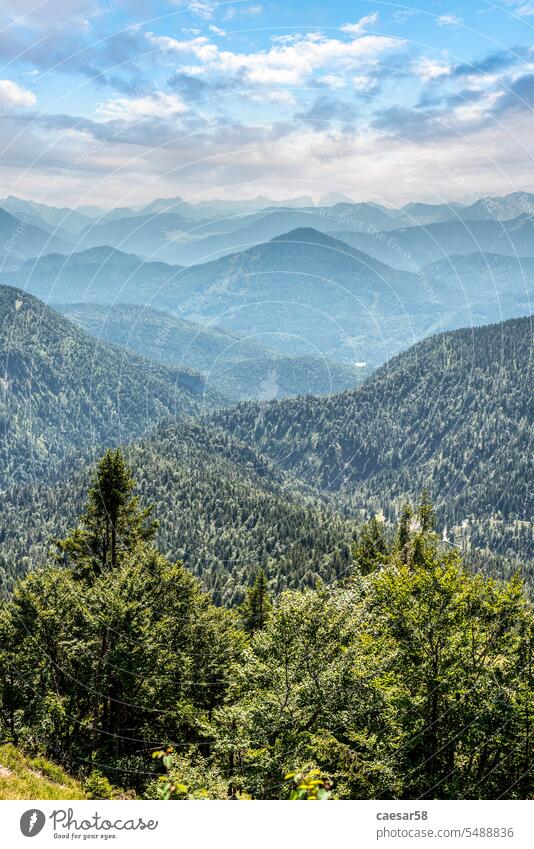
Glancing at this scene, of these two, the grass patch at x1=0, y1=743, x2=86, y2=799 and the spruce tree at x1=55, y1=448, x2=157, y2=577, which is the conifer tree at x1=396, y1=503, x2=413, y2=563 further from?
the grass patch at x1=0, y1=743, x2=86, y2=799

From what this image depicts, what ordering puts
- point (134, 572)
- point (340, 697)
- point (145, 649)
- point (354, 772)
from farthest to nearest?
point (134, 572) < point (145, 649) < point (340, 697) < point (354, 772)

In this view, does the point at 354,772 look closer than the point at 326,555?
Yes

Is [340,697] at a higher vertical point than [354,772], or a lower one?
higher

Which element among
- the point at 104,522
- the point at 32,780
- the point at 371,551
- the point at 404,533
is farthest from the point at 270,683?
the point at 371,551

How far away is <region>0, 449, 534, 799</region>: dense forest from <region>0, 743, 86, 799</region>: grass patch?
4.87 feet

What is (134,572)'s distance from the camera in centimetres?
4025

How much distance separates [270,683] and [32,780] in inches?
505

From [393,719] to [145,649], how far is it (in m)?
16.5

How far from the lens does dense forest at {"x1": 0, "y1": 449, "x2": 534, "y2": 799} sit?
91.4 ft

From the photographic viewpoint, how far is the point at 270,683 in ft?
109

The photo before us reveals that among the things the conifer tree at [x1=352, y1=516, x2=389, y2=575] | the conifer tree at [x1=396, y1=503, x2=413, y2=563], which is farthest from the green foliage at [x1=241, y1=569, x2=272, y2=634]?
the conifer tree at [x1=396, y1=503, x2=413, y2=563]
